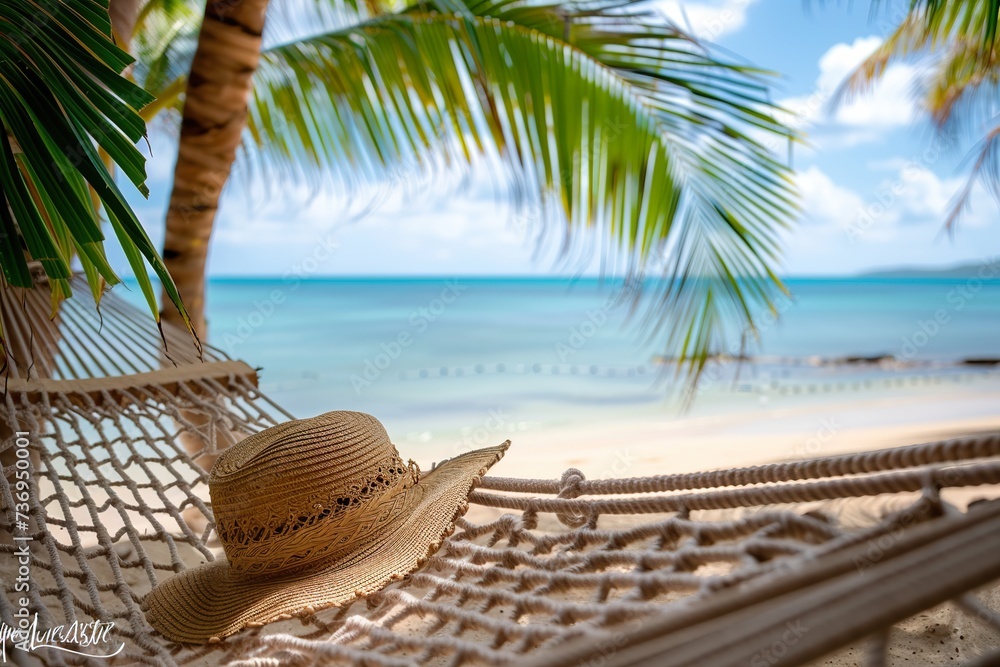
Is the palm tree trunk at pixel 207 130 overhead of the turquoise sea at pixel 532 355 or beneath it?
overhead

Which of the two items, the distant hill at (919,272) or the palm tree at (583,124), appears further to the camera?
the distant hill at (919,272)

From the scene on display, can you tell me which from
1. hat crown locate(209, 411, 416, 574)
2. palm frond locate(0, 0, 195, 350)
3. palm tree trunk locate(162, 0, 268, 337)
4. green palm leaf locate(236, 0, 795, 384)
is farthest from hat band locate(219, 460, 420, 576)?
palm tree trunk locate(162, 0, 268, 337)

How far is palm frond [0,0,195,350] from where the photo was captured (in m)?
0.72

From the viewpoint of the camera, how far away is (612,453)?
13.4 ft

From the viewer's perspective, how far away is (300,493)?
3.09 ft

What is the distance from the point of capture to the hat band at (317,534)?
0.95m

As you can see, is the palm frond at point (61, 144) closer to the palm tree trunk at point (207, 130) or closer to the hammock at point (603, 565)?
the hammock at point (603, 565)

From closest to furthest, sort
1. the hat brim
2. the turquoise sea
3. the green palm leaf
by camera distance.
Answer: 1. the hat brim
2. the green palm leaf
3. the turquoise sea

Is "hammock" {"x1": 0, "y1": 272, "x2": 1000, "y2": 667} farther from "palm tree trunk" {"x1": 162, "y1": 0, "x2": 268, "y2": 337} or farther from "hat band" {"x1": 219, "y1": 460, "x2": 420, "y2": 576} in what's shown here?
"palm tree trunk" {"x1": 162, "y1": 0, "x2": 268, "y2": 337}

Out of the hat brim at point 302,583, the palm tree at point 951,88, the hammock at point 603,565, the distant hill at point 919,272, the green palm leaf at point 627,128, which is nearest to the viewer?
the hammock at point 603,565

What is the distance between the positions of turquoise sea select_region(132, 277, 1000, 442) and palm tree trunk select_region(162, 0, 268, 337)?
986 mm

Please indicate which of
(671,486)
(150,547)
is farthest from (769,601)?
(150,547)

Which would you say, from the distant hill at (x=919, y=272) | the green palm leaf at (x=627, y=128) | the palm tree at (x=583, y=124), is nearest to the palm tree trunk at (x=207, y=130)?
the palm tree at (x=583, y=124)

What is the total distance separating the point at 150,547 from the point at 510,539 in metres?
1.33
